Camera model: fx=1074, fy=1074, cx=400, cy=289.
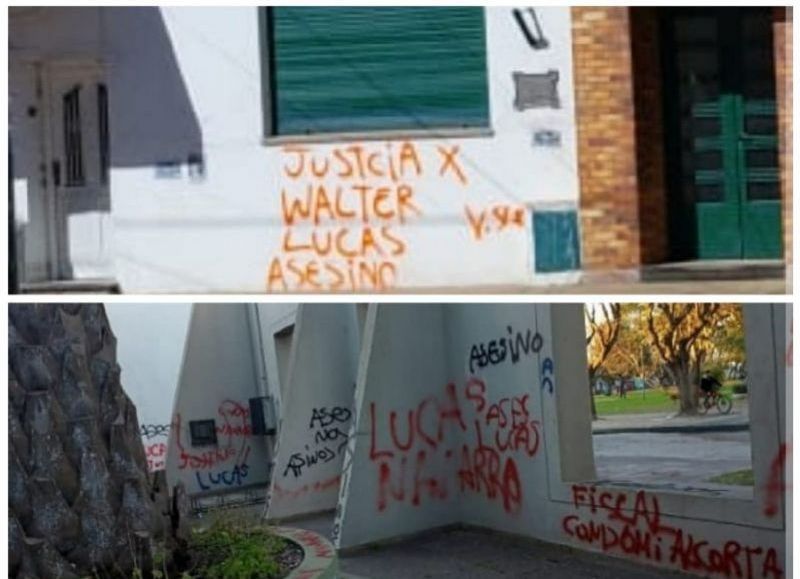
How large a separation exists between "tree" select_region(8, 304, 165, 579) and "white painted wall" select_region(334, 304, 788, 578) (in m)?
2.53

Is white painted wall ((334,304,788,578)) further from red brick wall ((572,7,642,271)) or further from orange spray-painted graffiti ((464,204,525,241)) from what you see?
orange spray-painted graffiti ((464,204,525,241))

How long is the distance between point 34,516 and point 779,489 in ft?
12.1

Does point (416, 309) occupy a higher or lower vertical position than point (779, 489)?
higher

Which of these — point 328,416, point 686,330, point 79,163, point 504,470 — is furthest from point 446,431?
point 79,163

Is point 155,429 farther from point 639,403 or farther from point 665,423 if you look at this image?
point 665,423

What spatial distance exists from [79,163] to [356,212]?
7.09 feet

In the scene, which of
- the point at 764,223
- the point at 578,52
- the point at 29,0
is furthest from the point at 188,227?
the point at 764,223

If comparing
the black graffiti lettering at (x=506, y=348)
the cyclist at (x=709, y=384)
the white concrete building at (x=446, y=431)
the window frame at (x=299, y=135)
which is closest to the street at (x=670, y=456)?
the cyclist at (x=709, y=384)

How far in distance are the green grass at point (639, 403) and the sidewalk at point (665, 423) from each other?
6 cm

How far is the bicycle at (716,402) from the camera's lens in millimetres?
8727

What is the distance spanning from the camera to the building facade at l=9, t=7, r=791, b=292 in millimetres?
6652

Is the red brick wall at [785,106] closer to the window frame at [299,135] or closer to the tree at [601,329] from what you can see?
the tree at [601,329]

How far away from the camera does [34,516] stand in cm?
494

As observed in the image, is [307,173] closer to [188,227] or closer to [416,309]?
[188,227]
